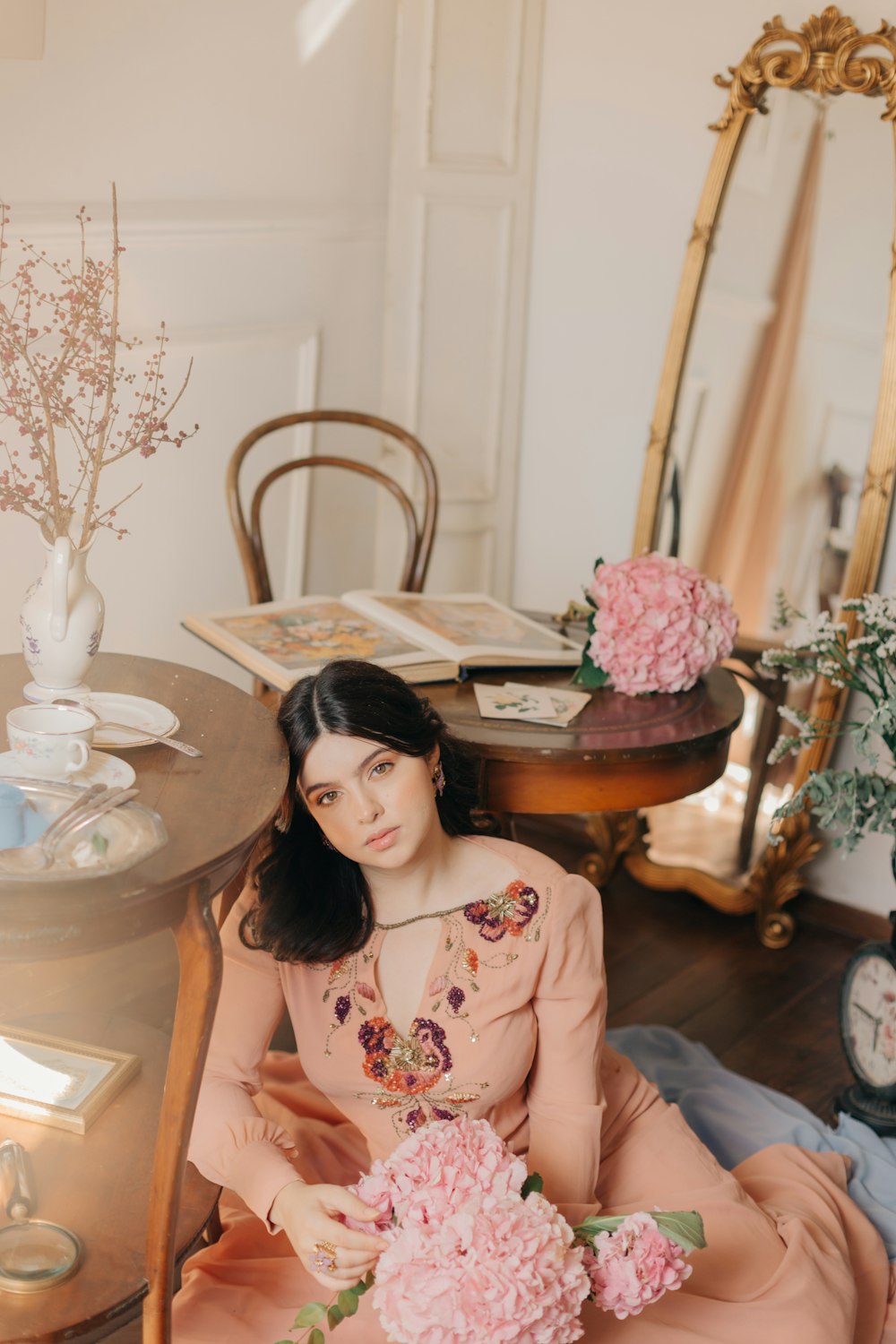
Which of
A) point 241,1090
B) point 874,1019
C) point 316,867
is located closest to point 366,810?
point 316,867

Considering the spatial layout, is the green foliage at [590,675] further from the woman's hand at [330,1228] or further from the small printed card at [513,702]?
the woman's hand at [330,1228]

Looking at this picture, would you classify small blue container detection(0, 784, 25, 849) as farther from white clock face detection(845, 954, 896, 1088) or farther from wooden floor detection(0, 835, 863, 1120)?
white clock face detection(845, 954, 896, 1088)

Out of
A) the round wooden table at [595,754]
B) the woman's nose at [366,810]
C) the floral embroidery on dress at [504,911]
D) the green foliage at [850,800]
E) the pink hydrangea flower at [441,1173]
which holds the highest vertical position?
the woman's nose at [366,810]

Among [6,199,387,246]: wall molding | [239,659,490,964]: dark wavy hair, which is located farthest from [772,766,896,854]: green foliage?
[6,199,387,246]: wall molding

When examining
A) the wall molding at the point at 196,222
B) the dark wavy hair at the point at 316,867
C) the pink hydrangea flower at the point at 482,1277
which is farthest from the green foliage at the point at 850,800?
the wall molding at the point at 196,222

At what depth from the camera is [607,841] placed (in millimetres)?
3264

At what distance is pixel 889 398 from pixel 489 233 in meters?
1.03

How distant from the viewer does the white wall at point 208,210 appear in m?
2.39

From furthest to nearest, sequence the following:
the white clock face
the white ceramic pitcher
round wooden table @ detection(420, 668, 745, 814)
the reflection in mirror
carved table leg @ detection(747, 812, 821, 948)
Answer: carved table leg @ detection(747, 812, 821, 948) < the reflection in mirror < the white clock face < round wooden table @ detection(420, 668, 745, 814) < the white ceramic pitcher

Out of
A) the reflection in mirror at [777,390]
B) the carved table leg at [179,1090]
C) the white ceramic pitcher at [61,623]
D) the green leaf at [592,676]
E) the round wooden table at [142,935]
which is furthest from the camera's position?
the reflection in mirror at [777,390]

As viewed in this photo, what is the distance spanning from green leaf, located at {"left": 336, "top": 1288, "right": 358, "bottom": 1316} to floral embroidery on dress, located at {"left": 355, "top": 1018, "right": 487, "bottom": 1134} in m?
0.30

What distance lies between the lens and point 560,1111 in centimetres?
167

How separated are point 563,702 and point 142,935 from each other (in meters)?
1.03

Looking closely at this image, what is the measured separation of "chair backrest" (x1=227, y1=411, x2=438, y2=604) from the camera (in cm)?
263
